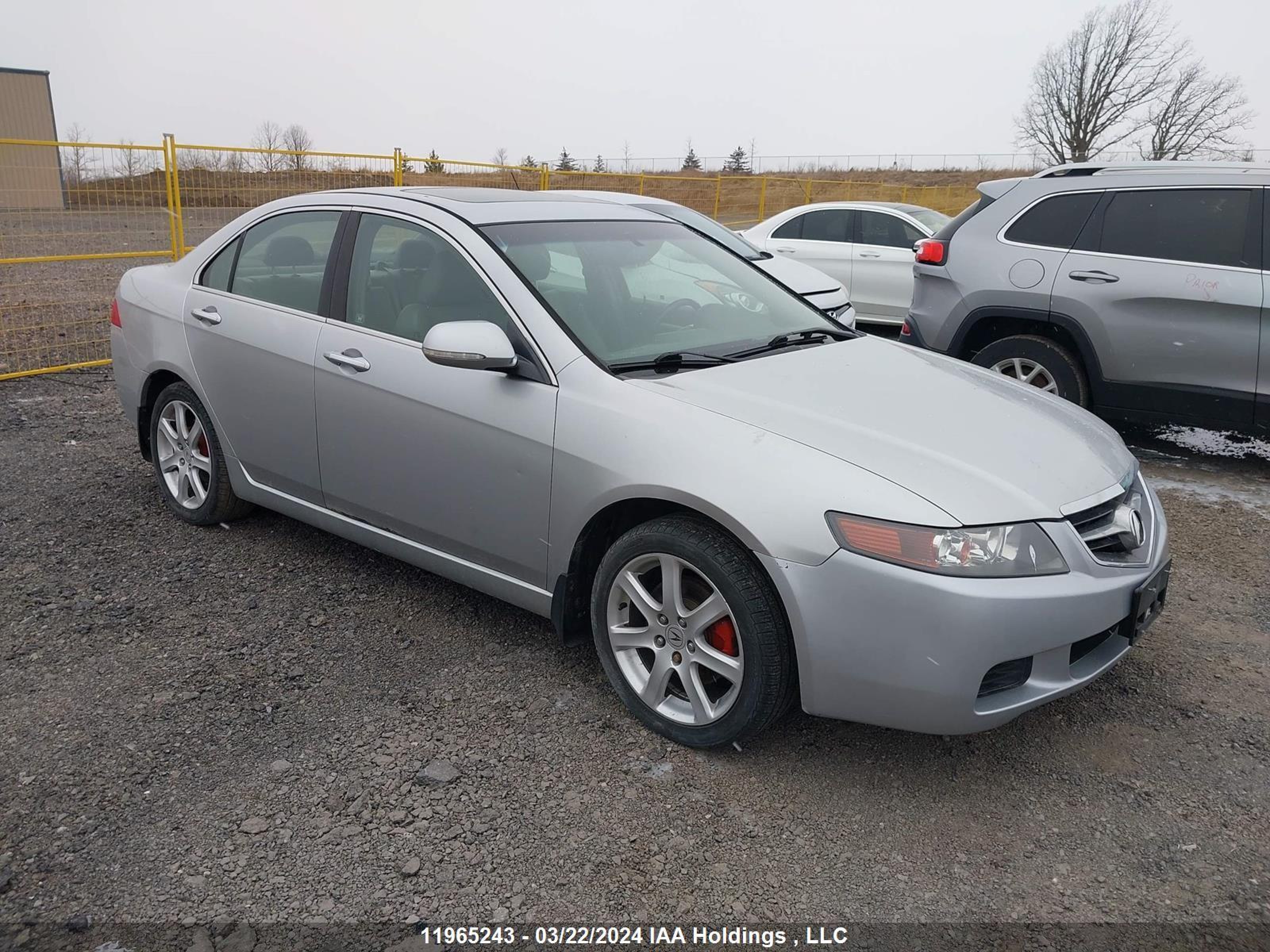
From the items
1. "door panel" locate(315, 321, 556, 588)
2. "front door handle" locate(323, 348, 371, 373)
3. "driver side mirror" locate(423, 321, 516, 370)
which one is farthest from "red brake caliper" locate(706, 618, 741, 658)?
"front door handle" locate(323, 348, 371, 373)

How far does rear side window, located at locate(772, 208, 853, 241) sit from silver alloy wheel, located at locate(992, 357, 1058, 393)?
4.81 metres

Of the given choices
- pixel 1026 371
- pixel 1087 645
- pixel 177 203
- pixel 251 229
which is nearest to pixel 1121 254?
pixel 1026 371

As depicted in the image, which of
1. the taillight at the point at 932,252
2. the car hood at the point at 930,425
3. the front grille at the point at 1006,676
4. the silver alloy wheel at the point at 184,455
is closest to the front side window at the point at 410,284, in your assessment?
the car hood at the point at 930,425

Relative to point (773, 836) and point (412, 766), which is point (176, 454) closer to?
point (412, 766)

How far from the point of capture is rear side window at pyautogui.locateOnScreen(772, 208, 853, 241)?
36.1ft

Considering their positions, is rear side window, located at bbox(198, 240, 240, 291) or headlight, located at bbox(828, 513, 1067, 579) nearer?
headlight, located at bbox(828, 513, 1067, 579)

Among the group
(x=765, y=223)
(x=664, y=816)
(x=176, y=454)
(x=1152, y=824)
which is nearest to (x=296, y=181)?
(x=765, y=223)

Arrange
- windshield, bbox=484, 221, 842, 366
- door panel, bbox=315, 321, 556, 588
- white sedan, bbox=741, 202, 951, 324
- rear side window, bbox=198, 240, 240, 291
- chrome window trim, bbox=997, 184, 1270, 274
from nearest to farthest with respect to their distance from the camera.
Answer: door panel, bbox=315, 321, 556, 588 < windshield, bbox=484, 221, 842, 366 < rear side window, bbox=198, 240, 240, 291 < chrome window trim, bbox=997, 184, 1270, 274 < white sedan, bbox=741, 202, 951, 324

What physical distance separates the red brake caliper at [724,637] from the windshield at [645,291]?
0.95 m

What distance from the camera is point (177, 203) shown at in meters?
9.12

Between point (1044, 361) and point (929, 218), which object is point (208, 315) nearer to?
point (1044, 361)

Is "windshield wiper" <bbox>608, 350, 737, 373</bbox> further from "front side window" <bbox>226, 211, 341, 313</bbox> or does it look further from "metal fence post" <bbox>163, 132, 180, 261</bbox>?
"metal fence post" <bbox>163, 132, 180, 261</bbox>

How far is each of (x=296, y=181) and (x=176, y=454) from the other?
641 centimetres

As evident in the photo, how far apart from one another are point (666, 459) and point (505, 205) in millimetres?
1567
